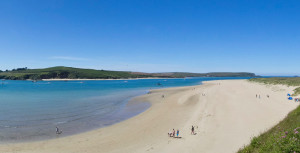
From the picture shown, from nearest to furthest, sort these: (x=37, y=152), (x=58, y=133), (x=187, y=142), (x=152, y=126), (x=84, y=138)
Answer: (x=37, y=152), (x=187, y=142), (x=84, y=138), (x=58, y=133), (x=152, y=126)

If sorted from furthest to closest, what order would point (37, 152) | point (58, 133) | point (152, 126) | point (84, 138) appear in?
point (152, 126)
point (58, 133)
point (84, 138)
point (37, 152)

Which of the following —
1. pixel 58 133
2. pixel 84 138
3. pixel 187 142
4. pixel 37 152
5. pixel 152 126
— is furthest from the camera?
pixel 152 126

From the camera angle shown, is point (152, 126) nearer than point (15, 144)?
No

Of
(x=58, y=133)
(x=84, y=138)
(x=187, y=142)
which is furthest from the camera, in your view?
(x=58, y=133)

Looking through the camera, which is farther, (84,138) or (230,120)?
(230,120)

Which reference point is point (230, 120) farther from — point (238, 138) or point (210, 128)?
point (238, 138)

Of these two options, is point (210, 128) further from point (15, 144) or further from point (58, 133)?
point (15, 144)

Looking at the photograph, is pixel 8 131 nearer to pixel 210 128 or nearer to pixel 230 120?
pixel 210 128

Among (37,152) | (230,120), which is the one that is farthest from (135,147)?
(230,120)

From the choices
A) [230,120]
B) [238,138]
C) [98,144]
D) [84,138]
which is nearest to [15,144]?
[84,138]
